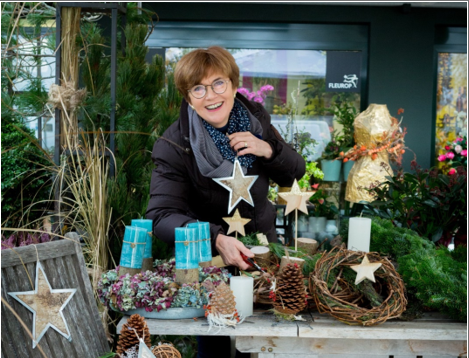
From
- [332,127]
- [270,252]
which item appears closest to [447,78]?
[332,127]

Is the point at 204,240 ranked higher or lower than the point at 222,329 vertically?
higher

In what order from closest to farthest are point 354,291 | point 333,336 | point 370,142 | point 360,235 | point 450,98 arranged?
1. point 333,336
2. point 354,291
3. point 360,235
4. point 370,142
5. point 450,98

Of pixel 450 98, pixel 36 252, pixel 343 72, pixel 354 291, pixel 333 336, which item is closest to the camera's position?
pixel 36 252

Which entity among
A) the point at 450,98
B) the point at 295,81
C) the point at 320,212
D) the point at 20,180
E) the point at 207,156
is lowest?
the point at 320,212

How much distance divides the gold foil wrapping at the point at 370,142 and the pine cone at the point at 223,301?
9.88 feet

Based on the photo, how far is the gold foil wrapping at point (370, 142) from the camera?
430cm

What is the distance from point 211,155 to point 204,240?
0.42 meters

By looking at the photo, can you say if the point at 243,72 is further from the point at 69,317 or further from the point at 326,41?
the point at 69,317

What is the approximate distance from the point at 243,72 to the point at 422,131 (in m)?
1.85

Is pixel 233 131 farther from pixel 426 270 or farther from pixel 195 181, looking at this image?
pixel 426 270

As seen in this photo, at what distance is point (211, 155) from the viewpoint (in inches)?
75.4

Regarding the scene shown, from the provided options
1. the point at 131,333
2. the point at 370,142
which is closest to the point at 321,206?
the point at 370,142

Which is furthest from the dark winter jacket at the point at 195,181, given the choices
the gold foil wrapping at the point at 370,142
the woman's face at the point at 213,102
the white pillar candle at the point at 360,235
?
the gold foil wrapping at the point at 370,142

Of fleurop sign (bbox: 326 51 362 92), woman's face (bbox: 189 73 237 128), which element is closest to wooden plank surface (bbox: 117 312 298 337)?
woman's face (bbox: 189 73 237 128)
